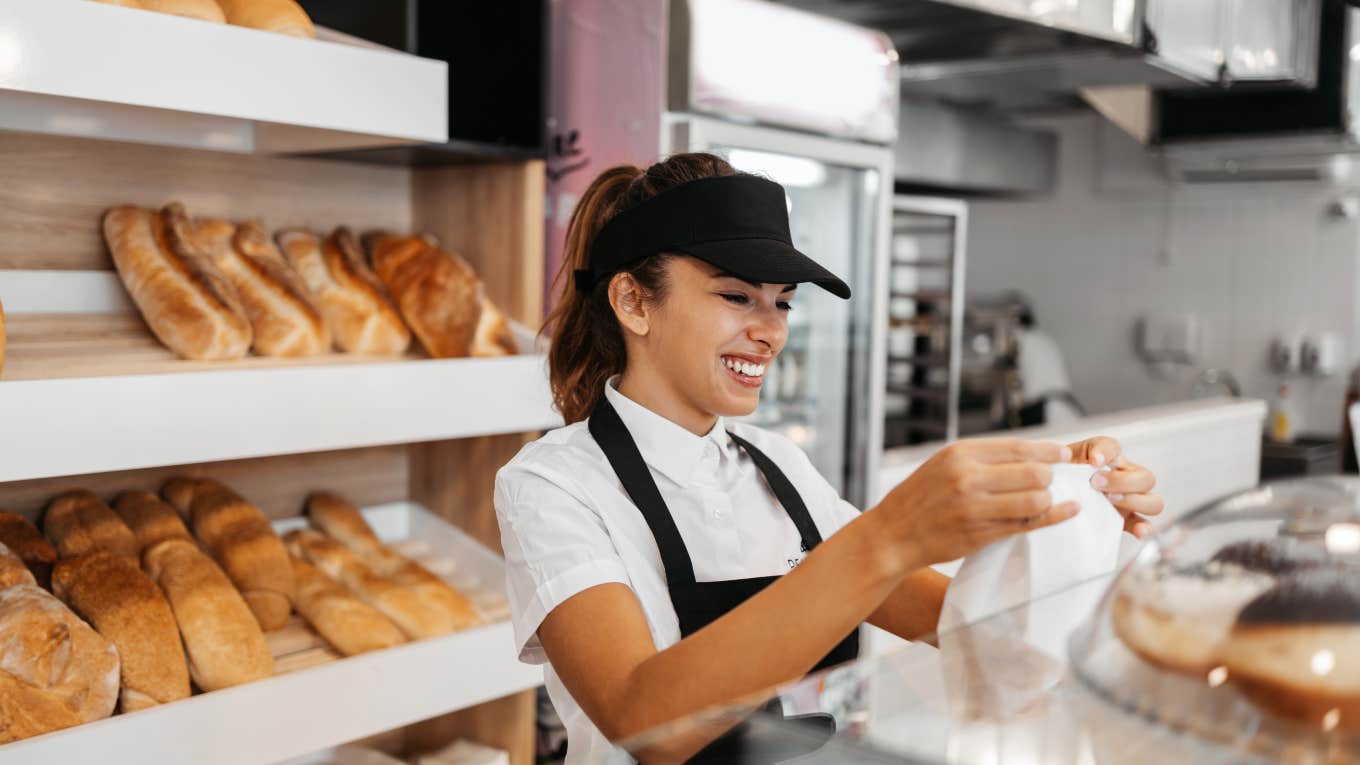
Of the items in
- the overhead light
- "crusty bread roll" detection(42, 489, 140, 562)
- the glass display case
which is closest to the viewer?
the glass display case

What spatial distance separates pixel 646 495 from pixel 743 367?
0.17 meters

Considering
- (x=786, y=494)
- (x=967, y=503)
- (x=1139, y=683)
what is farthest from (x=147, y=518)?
(x=1139, y=683)

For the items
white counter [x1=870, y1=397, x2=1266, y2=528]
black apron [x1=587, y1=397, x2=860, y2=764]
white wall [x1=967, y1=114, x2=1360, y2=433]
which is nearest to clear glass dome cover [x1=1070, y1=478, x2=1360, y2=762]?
black apron [x1=587, y1=397, x2=860, y2=764]

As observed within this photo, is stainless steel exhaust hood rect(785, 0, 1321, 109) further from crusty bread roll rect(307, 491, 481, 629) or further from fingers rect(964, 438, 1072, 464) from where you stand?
fingers rect(964, 438, 1072, 464)

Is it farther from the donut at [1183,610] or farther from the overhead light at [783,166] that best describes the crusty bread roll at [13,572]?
the overhead light at [783,166]

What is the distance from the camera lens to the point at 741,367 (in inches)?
46.8

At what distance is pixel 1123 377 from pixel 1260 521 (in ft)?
19.2

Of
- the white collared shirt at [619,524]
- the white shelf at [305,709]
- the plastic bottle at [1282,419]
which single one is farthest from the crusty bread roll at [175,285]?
the plastic bottle at [1282,419]

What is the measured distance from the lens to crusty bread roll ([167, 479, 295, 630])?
179cm

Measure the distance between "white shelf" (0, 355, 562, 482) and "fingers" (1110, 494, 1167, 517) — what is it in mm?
1123

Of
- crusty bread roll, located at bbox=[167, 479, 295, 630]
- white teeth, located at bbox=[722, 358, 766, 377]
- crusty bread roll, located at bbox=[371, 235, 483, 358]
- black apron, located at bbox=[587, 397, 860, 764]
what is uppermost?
crusty bread roll, located at bbox=[371, 235, 483, 358]

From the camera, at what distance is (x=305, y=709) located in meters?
1.68

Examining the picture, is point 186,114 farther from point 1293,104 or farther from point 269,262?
point 1293,104

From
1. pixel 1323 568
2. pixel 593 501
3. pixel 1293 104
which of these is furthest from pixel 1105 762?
pixel 1293 104
